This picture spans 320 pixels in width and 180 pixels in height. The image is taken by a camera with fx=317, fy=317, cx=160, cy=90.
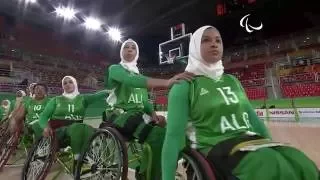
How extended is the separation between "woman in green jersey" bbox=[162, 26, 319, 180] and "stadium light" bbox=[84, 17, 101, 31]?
15936 millimetres

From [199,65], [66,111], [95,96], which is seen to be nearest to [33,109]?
[66,111]

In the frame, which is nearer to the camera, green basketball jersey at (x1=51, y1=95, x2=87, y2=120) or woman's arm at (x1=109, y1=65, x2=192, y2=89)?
woman's arm at (x1=109, y1=65, x2=192, y2=89)

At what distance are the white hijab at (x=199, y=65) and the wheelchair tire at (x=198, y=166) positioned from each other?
0.37m

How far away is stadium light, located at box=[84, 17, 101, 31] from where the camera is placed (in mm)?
16594

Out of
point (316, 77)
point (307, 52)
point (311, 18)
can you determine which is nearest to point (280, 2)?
point (311, 18)

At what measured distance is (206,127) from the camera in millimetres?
1331

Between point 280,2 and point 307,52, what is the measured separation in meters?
2.74

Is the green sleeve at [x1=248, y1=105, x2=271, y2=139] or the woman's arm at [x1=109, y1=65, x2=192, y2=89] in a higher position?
the woman's arm at [x1=109, y1=65, x2=192, y2=89]

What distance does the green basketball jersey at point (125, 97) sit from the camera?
2.34 metres

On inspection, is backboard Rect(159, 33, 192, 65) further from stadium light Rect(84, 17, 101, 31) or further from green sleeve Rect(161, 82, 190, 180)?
green sleeve Rect(161, 82, 190, 180)

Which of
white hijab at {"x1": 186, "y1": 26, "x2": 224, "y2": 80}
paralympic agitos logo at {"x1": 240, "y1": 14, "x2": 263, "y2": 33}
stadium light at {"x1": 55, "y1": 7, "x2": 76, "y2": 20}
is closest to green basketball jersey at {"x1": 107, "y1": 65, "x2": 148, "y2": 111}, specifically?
white hijab at {"x1": 186, "y1": 26, "x2": 224, "y2": 80}

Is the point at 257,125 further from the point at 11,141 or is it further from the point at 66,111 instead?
the point at 11,141

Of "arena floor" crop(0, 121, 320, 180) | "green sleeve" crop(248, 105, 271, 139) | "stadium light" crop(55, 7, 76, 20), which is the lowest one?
"arena floor" crop(0, 121, 320, 180)

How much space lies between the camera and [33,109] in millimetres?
4297
